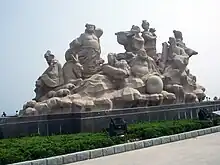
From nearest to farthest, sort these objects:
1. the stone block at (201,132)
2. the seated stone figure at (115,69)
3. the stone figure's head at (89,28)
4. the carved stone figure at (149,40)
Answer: the stone block at (201,132) → the seated stone figure at (115,69) → the stone figure's head at (89,28) → the carved stone figure at (149,40)

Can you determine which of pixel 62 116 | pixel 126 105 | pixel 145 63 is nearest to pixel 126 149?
pixel 62 116

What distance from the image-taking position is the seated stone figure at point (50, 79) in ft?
39.6

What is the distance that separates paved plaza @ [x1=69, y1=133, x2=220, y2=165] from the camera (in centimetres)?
596

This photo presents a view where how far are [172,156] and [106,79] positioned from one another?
19.5 feet

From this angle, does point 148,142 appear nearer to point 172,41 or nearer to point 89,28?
point 89,28

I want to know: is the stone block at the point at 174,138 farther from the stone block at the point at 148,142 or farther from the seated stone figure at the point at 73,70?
the seated stone figure at the point at 73,70

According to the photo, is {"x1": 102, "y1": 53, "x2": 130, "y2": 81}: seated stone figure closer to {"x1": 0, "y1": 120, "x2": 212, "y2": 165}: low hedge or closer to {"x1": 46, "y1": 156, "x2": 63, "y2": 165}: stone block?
{"x1": 0, "y1": 120, "x2": 212, "y2": 165}: low hedge

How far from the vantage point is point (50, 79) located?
39.5 ft

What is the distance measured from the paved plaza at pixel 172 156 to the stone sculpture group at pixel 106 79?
389cm

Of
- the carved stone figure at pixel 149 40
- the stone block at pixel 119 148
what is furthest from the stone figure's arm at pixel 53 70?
the stone block at pixel 119 148

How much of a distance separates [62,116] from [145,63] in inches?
208

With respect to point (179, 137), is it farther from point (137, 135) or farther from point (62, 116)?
point (62, 116)

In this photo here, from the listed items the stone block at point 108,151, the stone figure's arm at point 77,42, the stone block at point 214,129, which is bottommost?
the stone block at point 108,151

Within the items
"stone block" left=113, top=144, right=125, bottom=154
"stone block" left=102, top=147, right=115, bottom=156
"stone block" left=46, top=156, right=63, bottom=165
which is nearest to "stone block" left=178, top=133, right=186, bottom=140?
"stone block" left=113, top=144, right=125, bottom=154
